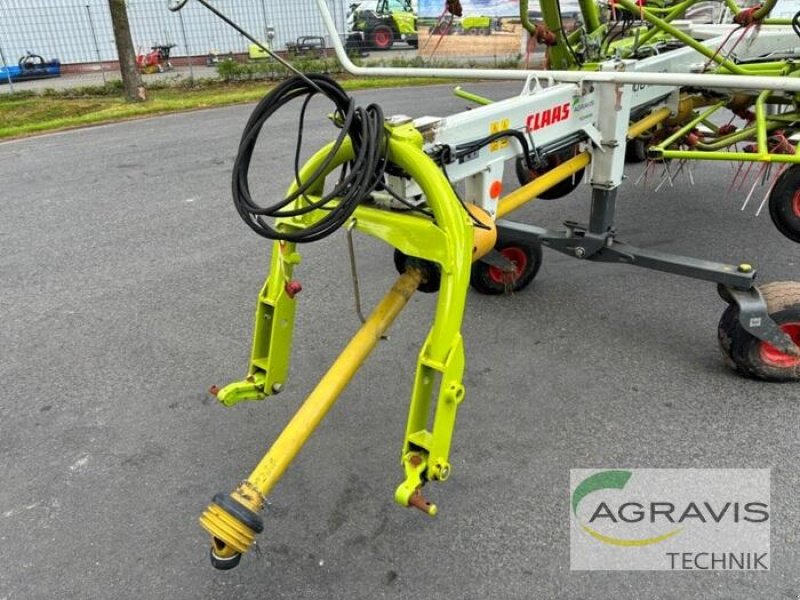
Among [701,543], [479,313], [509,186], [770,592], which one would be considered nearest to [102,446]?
[479,313]

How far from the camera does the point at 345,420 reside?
323 centimetres

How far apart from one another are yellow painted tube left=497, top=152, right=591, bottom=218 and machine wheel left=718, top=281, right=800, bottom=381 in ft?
3.42

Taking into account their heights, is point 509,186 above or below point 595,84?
below

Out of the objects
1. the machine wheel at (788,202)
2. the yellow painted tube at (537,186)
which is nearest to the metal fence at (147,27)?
the machine wheel at (788,202)

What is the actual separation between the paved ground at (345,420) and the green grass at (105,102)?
6489 mm

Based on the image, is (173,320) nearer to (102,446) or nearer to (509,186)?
(102,446)

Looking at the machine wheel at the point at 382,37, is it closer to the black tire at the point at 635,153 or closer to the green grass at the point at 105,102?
the green grass at the point at 105,102

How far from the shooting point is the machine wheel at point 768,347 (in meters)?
3.30

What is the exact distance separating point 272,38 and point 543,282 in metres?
17.7

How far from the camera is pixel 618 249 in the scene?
12.3ft

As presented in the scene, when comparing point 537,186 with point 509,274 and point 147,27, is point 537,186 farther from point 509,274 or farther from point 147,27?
point 147,27

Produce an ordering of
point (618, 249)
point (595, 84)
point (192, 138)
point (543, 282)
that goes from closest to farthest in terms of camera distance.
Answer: point (595, 84)
point (618, 249)
point (543, 282)
point (192, 138)

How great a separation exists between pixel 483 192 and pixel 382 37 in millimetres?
17911

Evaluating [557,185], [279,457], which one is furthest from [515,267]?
[279,457]
